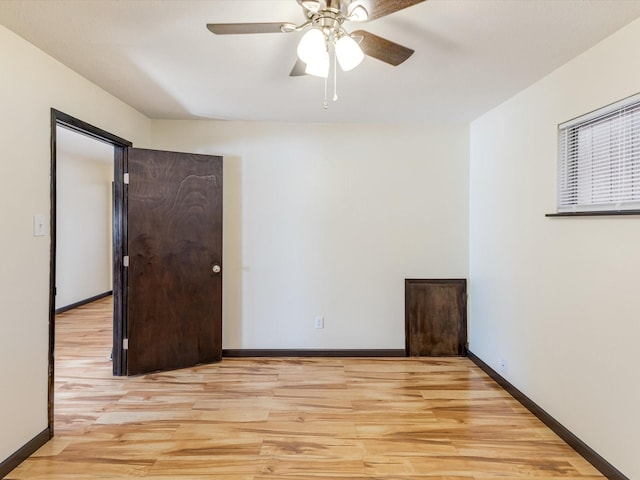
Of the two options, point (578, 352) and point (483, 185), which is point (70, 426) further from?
point (483, 185)

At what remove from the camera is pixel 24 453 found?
6.97ft

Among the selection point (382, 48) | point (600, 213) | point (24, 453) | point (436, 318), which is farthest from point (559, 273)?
point (24, 453)

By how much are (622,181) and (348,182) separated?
7.27 ft

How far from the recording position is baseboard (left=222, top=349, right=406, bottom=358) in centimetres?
374

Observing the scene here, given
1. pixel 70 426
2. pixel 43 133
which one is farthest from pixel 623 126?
pixel 70 426

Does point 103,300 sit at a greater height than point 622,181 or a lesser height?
lesser

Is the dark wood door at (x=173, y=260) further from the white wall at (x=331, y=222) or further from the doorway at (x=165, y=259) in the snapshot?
the white wall at (x=331, y=222)

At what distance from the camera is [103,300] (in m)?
6.61

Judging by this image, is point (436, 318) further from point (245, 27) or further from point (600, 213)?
point (245, 27)

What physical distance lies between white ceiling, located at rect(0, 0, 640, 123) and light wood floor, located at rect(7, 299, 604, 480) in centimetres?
231

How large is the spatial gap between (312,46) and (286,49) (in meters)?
0.65

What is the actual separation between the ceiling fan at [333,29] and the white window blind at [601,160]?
1.22 metres

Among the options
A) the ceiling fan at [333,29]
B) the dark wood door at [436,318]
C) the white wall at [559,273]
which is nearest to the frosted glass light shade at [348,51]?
the ceiling fan at [333,29]

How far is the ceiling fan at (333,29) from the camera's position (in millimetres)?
1474
